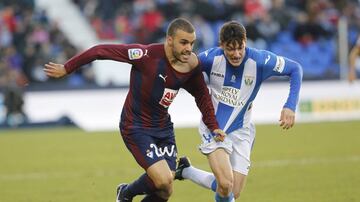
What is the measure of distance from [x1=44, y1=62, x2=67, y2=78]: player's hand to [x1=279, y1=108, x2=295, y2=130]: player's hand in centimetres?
213

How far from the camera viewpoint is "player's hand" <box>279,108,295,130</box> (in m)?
8.15

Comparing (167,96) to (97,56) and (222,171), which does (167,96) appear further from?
(222,171)

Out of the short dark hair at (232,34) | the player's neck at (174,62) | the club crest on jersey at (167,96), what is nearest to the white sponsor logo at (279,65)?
the short dark hair at (232,34)

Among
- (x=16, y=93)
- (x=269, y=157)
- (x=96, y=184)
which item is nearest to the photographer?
(x=96, y=184)

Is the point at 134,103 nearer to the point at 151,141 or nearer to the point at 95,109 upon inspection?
the point at 151,141

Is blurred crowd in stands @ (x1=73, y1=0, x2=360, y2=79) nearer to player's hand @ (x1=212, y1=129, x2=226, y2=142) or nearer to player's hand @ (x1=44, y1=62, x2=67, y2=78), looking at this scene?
player's hand @ (x1=212, y1=129, x2=226, y2=142)

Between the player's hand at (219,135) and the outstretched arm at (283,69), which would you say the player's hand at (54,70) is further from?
the outstretched arm at (283,69)

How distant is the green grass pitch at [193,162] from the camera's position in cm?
1115

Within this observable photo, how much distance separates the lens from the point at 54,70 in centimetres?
805

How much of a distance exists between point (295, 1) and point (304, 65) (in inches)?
136

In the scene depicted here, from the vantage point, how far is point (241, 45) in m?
8.49

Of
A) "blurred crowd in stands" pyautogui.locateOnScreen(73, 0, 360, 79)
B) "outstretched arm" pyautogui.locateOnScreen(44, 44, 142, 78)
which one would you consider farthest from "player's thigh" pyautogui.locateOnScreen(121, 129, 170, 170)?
"blurred crowd in stands" pyautogui.locateOnScreen(73, 0, 360, 79)

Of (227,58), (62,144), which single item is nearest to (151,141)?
(227,58)

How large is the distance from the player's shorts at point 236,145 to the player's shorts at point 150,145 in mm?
368
